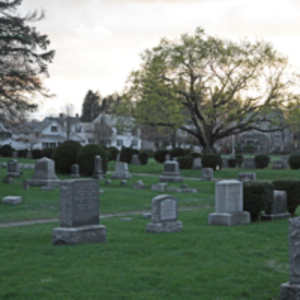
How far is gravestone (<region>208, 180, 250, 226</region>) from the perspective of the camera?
15.1m

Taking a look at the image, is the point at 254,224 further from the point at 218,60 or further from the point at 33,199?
the point at 218,60

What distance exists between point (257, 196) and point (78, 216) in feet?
21.2

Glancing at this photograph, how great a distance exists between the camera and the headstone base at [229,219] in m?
15.0

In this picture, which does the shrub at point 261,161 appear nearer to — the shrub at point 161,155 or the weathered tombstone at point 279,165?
the weathered tombstone at point 279,165

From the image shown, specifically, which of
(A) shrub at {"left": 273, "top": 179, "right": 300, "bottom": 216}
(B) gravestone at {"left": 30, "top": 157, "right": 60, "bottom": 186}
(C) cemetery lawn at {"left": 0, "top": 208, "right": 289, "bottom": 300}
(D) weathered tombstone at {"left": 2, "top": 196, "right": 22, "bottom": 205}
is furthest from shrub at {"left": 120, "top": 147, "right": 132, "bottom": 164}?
(C) cemetery lawn at {"left": 0, "top": 208, "right": 289, "bottom": 300}

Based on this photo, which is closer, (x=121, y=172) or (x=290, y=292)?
(x=290, y=292)

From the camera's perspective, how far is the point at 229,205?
599 inches

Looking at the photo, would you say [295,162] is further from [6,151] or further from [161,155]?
[6,151]

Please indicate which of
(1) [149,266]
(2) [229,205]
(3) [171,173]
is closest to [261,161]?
(3) [171,173]

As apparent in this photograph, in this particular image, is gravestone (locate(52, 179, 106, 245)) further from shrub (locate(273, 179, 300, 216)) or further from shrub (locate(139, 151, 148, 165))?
shrub (locate(139, 151, 148, 165))

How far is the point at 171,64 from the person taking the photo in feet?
148

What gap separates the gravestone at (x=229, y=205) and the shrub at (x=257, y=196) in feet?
1.92

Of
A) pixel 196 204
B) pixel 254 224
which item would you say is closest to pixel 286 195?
pixel 254 224

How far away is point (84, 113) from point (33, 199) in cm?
10169
